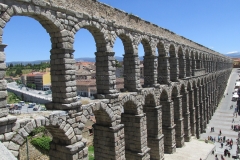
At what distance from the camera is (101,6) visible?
12.1 meters

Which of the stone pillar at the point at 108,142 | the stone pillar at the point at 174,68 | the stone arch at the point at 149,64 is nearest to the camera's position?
the stone pillar at the point at 108,142

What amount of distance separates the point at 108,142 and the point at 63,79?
456 cm

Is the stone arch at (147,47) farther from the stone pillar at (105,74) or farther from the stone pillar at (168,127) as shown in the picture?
the stone pillar at (168,127)

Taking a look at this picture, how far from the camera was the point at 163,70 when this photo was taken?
1914cm

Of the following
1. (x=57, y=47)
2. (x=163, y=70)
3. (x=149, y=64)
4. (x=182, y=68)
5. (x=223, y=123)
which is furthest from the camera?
(x=223, y=123)

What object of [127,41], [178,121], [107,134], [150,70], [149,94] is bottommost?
[178,121]

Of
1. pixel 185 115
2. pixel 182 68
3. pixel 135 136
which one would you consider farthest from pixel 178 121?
pixel 135 136

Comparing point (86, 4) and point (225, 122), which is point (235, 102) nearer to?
point (225, 122)

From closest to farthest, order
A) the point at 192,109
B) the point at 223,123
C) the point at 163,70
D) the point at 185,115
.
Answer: the point at 163,70, the point at 185,115, the point at 192,109, the point at 223,123

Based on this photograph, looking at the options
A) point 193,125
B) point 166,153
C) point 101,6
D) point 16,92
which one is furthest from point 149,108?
point 16,92

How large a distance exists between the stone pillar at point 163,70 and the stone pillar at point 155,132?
298 centimetres

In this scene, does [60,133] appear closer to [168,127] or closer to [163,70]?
[163,70]

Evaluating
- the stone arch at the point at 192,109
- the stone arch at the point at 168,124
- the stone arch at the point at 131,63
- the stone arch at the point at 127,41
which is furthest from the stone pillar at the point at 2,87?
the stone arch at the point at 192,109

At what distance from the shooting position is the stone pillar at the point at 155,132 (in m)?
16.9
